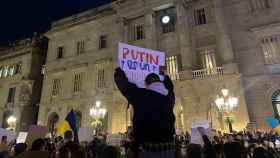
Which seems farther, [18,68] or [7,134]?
[18,68]

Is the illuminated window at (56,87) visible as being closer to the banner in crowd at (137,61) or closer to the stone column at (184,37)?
the stone column at (184,37)

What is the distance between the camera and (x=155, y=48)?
21.2 m

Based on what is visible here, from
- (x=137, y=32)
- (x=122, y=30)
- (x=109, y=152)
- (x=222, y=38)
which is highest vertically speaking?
(x=122, y=30)

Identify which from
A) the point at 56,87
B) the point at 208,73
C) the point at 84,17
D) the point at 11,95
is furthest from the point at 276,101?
the point at 11,95

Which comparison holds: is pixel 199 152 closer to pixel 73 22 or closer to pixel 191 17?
pixel 191 17

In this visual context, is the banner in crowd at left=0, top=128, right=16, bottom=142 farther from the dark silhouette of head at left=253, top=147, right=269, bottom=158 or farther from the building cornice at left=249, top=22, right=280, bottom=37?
the building cornice at left=249, top=22, right=280, bottom=37

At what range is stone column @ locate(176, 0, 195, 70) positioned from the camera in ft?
62.8

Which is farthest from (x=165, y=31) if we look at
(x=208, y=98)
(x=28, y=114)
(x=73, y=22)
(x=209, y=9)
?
(x=28, y=114)

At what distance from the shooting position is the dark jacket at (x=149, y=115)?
2.65 m

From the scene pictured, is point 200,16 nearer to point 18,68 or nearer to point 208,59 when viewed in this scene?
point 208,59

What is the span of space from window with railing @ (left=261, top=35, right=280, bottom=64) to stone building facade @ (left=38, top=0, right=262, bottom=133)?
88cm

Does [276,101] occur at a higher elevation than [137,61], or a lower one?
higher

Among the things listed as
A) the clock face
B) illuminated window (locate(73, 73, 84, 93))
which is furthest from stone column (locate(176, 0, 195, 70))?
illuminated window (locate(73, 73, 84, 93))

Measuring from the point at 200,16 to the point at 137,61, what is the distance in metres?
18.0
